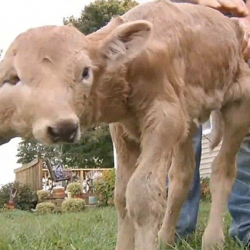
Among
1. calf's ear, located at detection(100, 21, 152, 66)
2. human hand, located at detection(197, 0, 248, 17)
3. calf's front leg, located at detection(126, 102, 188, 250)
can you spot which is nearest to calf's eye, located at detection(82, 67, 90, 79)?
calf's ear, located at detection(100, 21, 152, 66)

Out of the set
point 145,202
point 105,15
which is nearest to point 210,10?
point 145,202

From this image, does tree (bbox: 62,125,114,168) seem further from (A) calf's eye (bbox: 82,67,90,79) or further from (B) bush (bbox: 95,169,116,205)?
(A) calf's eye (bbox: 82,67,90,79)

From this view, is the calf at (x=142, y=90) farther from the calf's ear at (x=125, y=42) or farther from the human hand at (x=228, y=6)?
the human hand at (x=228, y=6)

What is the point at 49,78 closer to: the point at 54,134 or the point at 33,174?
the point at 54,134

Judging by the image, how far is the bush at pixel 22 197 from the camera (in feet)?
73.2

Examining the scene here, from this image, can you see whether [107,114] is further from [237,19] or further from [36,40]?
[237,19]

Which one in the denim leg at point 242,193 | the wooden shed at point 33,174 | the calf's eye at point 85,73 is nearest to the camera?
the calf's eye at point 85,73

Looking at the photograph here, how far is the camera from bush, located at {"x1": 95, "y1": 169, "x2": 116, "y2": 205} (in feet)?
64.0

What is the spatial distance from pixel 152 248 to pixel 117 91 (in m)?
0.73

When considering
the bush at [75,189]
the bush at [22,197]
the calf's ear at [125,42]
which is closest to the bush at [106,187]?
the bush at [75,189]

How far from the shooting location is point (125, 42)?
8.82ft

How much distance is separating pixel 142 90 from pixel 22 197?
2038cm

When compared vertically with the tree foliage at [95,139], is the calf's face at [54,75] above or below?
above

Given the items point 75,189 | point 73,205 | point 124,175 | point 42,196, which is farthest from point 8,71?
point 42,196
